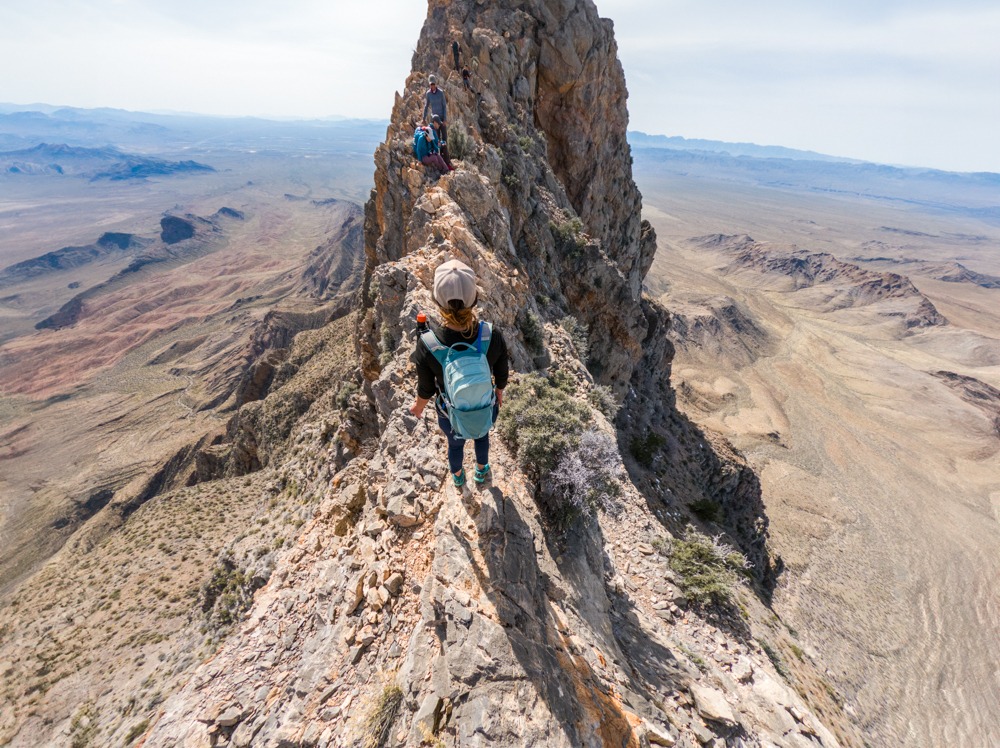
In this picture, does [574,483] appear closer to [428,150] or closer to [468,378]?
[468,378]

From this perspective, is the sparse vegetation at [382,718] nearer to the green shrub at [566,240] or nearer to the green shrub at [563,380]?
the green shrub at [563,380]

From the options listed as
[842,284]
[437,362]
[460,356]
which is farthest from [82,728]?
[842,284]

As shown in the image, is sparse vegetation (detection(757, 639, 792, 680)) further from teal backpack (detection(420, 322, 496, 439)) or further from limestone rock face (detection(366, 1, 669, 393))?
teal backpack (detection(420, 322, 496, 439))

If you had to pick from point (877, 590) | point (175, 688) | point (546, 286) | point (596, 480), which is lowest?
point (877, 590)

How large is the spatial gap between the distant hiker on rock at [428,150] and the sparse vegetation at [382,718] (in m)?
14.4

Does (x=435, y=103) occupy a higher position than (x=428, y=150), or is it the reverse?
(x=435, y=103)

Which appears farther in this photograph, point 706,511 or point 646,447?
point 646,447

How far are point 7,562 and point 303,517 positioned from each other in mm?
46095

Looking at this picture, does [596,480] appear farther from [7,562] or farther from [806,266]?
[806,266]

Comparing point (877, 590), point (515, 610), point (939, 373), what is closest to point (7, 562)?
point (515, 610)

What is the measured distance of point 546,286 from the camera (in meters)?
15.8

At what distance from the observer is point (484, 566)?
488 centimetres

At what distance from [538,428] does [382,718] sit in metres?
4.32

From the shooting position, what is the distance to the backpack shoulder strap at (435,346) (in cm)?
398
